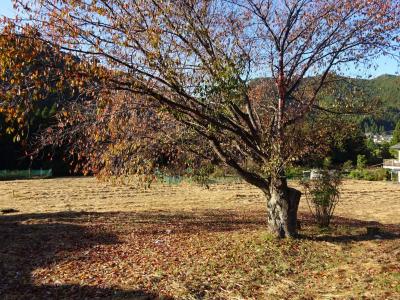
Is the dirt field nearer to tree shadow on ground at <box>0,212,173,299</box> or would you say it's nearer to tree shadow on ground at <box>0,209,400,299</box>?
tree shadow on ground at <box>0,209,400,299</box>

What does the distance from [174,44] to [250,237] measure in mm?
3921

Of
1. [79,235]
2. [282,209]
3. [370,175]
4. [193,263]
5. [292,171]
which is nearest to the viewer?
[193,263]

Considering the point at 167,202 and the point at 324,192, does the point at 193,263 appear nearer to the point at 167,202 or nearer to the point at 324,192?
the point at 324,192

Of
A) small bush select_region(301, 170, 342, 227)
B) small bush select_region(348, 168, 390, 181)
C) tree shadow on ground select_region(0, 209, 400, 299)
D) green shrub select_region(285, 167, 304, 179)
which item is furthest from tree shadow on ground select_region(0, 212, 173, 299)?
small bush select_region(348, 168, 390, 181)

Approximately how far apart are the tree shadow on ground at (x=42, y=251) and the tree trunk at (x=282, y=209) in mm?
3221

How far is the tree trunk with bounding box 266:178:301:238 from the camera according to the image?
7961mm

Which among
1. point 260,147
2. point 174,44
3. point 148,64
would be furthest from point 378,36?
point 148,64

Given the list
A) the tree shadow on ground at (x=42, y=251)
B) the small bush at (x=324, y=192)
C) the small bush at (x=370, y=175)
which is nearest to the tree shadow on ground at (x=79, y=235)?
the tree shadow on ground at (x=42, y=251)

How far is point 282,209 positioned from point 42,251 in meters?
4.53

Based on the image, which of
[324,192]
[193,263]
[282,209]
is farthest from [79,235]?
[324,192]

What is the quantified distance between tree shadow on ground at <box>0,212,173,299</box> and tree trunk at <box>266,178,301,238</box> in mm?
3221

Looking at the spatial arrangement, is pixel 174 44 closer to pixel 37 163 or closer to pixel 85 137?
pixel 85 137

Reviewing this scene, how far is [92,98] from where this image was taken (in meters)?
6.61

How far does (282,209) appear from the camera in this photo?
7.98 meters
